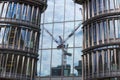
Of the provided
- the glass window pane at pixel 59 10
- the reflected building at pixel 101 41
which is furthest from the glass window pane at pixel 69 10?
the reflected building at pixel 101 41

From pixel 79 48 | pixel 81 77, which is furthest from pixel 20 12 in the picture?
pixel 81 77

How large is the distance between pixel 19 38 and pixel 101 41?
1547 centimetres

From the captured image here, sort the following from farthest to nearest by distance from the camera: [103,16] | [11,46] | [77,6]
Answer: [77,6]
[11,46]
[103,16]

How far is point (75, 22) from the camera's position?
162ft

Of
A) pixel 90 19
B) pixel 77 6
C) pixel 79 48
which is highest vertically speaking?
pixel 77 6

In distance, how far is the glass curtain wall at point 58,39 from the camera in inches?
1849

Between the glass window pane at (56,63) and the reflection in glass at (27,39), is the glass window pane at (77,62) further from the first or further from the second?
the reflection in glass at (27,39)

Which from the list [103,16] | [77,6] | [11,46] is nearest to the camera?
[103,16]

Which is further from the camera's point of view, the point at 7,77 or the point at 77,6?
the point at 77,6

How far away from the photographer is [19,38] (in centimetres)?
4741

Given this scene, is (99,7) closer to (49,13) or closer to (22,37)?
(49,13)

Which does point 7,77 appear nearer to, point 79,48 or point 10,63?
point 10,63

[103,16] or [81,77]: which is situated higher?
[103,16]

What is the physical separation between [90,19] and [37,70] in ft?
46.6
